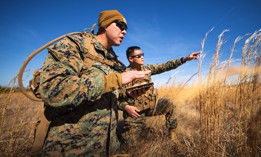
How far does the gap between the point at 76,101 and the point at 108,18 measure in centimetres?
114

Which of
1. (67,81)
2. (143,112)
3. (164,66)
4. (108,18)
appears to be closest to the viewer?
(67,81)

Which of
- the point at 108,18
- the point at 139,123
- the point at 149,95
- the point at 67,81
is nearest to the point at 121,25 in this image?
the point at 108,18

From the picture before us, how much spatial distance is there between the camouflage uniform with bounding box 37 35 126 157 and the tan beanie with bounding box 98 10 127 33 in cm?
30

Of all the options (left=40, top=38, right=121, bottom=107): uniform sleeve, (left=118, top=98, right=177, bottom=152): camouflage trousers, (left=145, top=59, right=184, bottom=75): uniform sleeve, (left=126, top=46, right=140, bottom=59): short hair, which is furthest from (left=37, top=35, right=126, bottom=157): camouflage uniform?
(left=145, top=59, right=184, bottom=75): uniform sleeve

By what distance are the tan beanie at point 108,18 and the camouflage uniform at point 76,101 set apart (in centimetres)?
30

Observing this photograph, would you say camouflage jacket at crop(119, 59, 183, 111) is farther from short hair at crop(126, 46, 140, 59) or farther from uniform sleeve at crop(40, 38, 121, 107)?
uniform sleeve at crop(40, 38, 121, 107)

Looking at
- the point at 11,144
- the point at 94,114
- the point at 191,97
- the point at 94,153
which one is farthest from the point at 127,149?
the point at 191,97

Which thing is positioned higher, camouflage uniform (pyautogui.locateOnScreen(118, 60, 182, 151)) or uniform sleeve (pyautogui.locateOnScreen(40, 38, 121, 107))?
uniform sleeve (pyautogui.locateOnScreen(40, 38, 121, 107))

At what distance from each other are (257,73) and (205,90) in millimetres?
518

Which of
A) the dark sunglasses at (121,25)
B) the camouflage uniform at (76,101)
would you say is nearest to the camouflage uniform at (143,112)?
the camouflage uniform at (76,101)

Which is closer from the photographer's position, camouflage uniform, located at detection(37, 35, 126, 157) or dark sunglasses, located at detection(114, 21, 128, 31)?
camouflage uniform, located at detection(37, 35, 126, 157)

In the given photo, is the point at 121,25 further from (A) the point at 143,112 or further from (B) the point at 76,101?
(A) the point at 143,112

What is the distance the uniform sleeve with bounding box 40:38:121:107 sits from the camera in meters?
0.99

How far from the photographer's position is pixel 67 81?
39.7 inches
